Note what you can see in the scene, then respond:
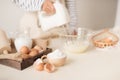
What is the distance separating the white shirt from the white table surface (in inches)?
15.4

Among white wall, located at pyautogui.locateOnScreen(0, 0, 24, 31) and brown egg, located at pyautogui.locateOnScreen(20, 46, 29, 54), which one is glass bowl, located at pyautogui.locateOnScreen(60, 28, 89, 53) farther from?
white wall, located at pyautogui.locateOnScreen(0, 0, 24, 31)

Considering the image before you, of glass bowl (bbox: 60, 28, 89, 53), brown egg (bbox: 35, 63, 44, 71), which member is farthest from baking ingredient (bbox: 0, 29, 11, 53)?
glass bowl (bbox: 60, 28, 89, 53)

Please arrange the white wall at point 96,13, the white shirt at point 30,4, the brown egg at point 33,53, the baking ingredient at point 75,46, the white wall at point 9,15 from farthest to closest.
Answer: the white wall at point 96,13, the white wall at point 9,15, the white shirt at point 30,4, the baking ingredient at point 75,46, the brown egg at point 33,53

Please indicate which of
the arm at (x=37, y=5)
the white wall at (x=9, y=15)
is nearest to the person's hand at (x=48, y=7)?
the arm at (x=37, y=5)

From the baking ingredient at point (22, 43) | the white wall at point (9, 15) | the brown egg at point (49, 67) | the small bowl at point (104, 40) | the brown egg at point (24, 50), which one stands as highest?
the white wall at point (9, 15)

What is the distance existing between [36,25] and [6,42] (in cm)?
32

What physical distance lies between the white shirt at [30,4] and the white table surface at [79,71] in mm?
391

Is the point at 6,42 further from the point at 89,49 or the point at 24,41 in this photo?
the point at 89,49

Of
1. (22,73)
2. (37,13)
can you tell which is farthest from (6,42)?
(37,13)

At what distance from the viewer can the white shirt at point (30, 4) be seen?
1201 millimetres

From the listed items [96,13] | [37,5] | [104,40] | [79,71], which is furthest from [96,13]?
[79,71]

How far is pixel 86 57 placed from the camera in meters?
1.04

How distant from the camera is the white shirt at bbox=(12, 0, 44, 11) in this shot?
3.94 feet

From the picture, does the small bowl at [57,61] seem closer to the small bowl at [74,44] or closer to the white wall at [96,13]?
the small bowl at [74,44]
